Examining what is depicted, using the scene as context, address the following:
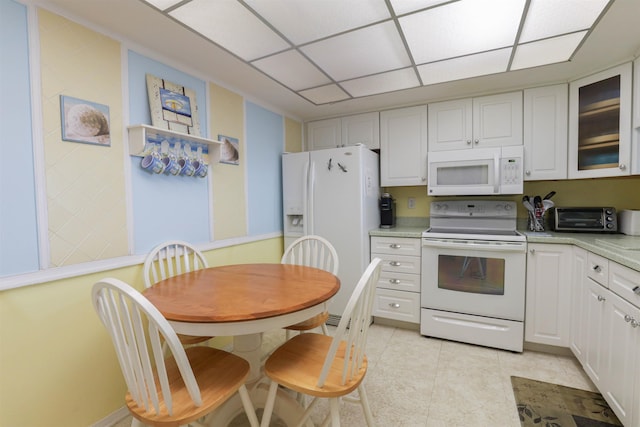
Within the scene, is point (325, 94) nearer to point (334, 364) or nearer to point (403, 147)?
point (403, 147)

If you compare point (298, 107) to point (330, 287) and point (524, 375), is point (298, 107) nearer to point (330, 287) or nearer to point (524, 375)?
point (330, 287)

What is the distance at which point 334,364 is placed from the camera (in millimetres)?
1313

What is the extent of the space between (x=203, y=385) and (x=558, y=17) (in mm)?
2547

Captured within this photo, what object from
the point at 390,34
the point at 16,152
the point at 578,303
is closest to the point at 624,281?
the point at 578,303

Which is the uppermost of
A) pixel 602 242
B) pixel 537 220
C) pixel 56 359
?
pixel 537 220

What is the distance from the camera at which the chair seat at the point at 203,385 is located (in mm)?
1003

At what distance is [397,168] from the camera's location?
9.95 feet

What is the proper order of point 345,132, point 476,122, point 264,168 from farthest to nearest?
point 345,132 → point 264,168 → point 476,122

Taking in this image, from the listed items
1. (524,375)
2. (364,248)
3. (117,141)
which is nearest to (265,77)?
(117,141)

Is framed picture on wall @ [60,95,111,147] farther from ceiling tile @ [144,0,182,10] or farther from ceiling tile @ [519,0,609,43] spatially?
ceiling tile @ [519,0,609,43]

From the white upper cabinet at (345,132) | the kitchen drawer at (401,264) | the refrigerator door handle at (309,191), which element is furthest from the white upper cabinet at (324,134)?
the kitchen drawer at (401,264)

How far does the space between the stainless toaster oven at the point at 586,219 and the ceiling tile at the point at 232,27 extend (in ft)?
8.54

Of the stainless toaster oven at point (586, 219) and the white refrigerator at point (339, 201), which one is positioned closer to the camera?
the stainless toaster oven at point (586, 219)

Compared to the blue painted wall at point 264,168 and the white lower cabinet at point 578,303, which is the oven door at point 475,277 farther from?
the blue painted wall at point 264,168
